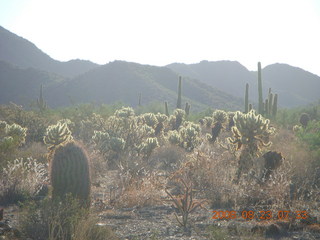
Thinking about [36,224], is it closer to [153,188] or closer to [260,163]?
[153,188]

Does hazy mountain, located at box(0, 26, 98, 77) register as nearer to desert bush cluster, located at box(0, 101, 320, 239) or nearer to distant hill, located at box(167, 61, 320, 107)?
distant hill, located at box(167, 61, 320, 107)

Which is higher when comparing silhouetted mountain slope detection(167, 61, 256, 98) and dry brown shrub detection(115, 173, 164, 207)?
silhouetted mountain slope detection(167, 61, 256, 98)

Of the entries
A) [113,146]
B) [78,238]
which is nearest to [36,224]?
[78,238]

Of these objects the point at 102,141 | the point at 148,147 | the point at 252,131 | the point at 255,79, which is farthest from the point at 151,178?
the point at 255,79

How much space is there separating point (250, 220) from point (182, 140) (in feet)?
26.1

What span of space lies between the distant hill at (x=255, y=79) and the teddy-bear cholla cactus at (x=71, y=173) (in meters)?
98.6

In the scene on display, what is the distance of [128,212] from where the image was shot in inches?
261

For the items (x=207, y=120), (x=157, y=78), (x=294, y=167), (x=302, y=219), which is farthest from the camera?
(x=157, y=78)

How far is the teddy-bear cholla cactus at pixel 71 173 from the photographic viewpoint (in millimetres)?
6211

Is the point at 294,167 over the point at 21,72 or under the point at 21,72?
under

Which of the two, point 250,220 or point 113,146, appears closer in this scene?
point 250,220

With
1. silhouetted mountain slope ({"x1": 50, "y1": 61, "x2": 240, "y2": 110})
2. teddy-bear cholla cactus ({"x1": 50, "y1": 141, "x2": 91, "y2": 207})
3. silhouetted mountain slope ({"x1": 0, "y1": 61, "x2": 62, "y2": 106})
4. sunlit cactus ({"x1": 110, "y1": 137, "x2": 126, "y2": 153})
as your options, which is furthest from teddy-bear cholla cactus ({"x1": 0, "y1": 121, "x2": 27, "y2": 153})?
silhouetted mountain slope ({"x1": 0, "y1": 61, "x2": 62, "y2": 106})
